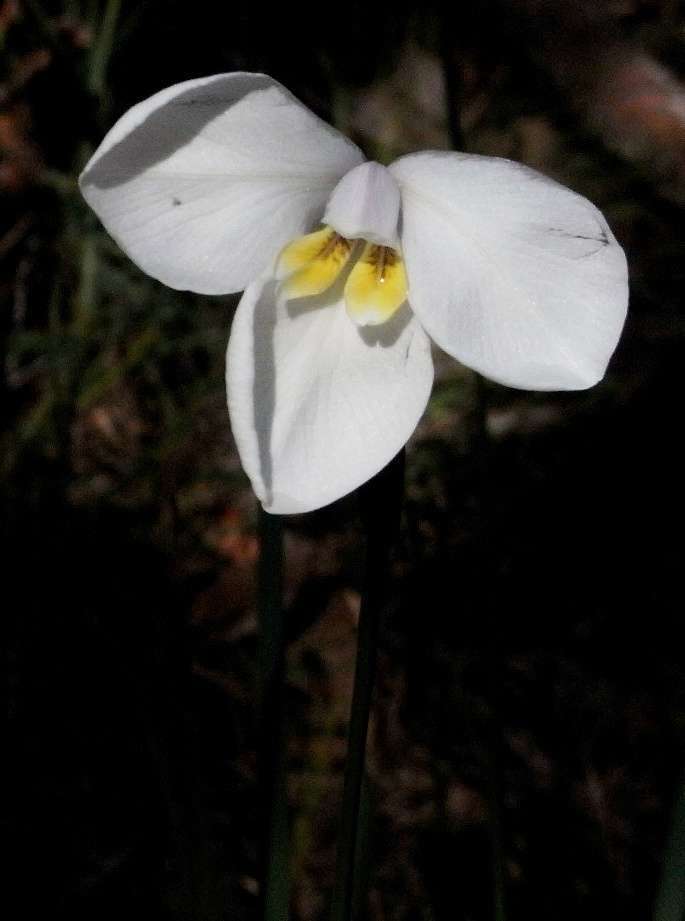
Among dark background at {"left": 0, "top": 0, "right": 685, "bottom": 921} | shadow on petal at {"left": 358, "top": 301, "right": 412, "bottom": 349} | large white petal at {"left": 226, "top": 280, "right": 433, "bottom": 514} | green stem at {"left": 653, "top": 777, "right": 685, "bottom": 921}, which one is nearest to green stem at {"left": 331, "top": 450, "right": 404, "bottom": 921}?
large white petal at {"left": 226, "top": 280, "right": 433, "bottom": 514}

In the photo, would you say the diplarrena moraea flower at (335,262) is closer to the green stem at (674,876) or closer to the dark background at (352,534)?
the green stem at (674,876)

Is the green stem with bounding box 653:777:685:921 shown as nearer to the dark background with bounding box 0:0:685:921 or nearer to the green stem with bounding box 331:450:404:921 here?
the green stem with bounding box 331:450:404:921

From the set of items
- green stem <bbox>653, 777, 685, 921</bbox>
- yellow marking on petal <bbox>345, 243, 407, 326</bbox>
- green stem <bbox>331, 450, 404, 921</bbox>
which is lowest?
green stem <bbox>653, 777, 685, 921</bbox>

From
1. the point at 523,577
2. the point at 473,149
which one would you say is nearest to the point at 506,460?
the point at 523,577

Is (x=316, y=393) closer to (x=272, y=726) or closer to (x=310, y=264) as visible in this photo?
(x=310, y=264)

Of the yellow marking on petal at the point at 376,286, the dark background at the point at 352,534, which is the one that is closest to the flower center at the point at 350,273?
the yellow marking on petal at the point at 376,286

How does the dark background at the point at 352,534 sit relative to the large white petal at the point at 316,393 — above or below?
below
